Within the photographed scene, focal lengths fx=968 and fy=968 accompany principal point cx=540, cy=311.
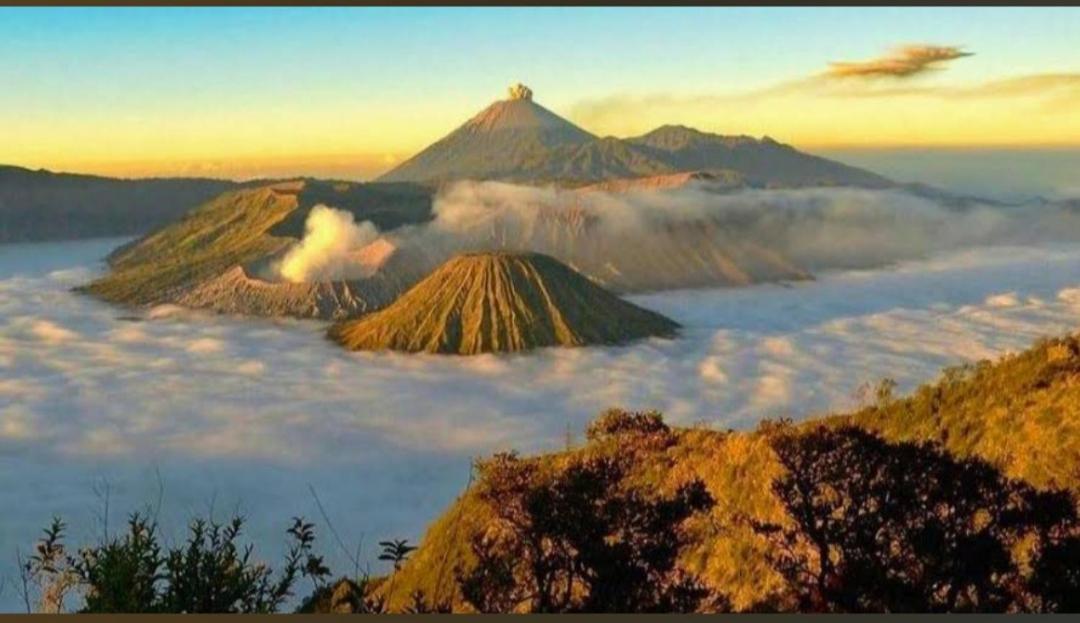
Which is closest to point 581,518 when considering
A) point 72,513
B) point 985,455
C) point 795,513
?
point 795,513

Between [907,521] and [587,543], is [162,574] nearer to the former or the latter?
[587,543]

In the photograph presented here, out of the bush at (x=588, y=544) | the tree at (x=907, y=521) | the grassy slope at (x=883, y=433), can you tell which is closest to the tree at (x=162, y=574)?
the bush at (x=588, y=544)

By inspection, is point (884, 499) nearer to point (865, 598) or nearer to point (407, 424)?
point (865, 598)

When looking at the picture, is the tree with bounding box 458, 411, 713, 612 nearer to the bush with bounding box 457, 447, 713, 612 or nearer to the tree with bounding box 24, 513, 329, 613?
the bush with bounding box 457, 447, 713, 612

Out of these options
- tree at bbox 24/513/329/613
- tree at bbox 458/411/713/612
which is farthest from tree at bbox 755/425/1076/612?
tree at bbox 24/513/329/613

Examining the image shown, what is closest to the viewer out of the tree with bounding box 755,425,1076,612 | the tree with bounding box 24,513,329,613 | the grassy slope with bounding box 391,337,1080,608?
the tree with bounding box 24,513,329,613

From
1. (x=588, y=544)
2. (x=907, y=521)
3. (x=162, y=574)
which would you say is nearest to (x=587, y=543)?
(x=588, y=544)

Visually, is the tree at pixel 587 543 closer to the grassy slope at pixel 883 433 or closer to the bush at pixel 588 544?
the bush at pixel 588 544
